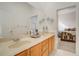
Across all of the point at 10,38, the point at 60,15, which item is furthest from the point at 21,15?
the point at 60,15

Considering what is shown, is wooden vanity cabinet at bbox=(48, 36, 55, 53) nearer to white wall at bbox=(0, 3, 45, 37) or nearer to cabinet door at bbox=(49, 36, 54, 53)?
cabinet door at bbox=(49, 36, 54, 53)

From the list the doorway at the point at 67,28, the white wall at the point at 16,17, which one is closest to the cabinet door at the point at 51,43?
the doorway at the point at 67,28

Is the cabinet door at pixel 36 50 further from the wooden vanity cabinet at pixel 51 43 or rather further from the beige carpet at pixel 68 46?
the beige carpet at pixel 68 46

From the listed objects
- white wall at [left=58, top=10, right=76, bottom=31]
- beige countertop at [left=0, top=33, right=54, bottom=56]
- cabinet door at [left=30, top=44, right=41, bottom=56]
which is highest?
white wall at [left=58, top=10, right=76, bottom=31]

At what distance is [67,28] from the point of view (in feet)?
5.04

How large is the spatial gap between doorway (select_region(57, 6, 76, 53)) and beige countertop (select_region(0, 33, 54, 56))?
17 centimetres

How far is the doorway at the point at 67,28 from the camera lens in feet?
5.01

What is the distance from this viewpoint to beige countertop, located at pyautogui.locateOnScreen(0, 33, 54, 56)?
1267 millimetres

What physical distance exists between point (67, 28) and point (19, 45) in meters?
0.71

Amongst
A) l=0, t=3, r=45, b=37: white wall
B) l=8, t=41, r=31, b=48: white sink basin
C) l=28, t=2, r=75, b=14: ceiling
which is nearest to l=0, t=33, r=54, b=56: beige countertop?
l=8, t=41, r=31, b=48: white sink basin

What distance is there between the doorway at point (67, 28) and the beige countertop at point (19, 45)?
168 millimetres

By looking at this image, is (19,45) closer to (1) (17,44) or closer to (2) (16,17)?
(1) (17,44)

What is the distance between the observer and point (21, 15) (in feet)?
4.96

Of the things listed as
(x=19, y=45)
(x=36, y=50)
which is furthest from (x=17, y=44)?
(x=36, y=50)
